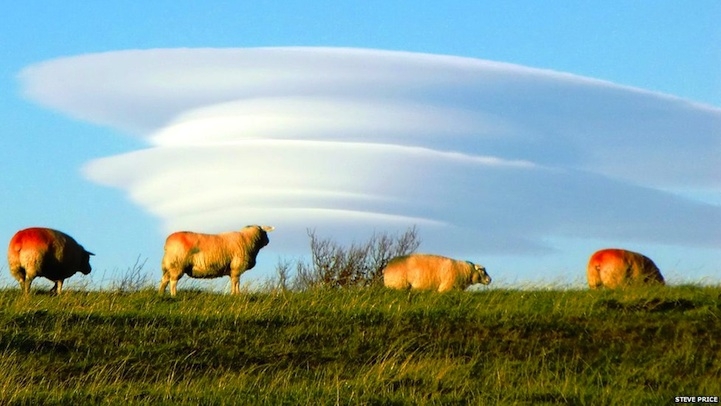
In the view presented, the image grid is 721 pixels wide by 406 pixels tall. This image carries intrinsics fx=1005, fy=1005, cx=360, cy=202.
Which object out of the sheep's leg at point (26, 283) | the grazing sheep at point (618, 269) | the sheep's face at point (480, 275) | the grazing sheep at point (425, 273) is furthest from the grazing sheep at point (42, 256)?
the grazing sheep at point (618, 269)

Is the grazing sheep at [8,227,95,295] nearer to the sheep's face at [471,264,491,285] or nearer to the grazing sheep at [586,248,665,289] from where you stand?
the sheep's face at [471,264,491,285]

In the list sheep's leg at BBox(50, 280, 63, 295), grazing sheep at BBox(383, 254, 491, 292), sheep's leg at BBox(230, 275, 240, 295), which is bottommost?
sheep's leg at BBox(50, 280, 63, 295)

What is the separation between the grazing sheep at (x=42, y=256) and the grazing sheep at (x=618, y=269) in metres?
11.4

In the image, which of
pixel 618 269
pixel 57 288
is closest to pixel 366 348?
pixel 618 269

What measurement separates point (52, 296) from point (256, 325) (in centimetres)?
558

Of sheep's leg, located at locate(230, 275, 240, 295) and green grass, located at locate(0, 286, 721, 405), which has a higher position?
sheep's leg, located at locate(230, 275, 240, 295)

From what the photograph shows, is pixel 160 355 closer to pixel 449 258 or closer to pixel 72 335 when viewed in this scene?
pixel 72 335

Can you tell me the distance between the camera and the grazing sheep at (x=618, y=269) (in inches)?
829

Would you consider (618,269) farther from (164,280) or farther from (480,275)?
(164,280)

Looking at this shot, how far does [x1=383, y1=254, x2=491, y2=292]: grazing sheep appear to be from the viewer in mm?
21297

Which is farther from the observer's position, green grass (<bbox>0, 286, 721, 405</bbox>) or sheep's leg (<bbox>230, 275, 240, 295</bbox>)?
sheep's leg (<bbox>230, 275, 240, 295</bbox>)

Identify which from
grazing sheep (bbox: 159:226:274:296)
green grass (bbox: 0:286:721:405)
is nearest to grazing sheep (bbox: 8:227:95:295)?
green grass (bbox: 0:286:721:405)

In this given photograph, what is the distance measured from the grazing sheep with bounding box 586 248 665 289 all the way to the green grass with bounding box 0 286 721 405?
2.00m

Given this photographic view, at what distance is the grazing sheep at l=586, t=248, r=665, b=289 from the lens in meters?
21.1
